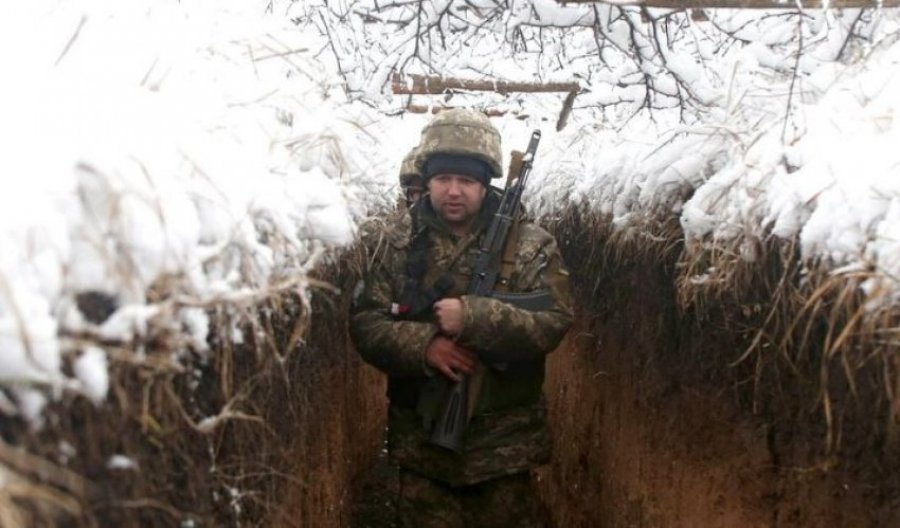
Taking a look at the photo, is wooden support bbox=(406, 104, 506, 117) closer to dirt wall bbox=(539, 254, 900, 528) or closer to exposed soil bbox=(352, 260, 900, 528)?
exposed soil bbox=(352, 260, 900, 528)

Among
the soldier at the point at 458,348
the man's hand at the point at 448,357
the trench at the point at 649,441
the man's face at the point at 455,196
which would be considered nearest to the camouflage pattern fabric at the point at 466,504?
the soldier at the point at 458,348

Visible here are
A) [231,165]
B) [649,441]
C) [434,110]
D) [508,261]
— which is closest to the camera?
[231,165]

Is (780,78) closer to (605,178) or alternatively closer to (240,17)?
(605,178)

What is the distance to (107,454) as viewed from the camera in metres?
1.29

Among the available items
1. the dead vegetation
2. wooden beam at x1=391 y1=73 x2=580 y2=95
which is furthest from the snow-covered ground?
wooden beam at x1=391 y1=73 x2=580 y2=95

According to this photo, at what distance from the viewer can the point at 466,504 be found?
363cm

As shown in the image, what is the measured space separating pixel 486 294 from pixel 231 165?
1.73 metres

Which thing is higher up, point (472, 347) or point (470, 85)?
point (470, 85)

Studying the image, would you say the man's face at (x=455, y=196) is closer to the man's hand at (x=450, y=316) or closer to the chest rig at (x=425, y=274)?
the chest rig at (x=425, y=274)

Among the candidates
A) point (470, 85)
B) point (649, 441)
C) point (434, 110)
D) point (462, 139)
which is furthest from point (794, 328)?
point (434, 110)

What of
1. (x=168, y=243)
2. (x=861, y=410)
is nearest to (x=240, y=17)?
(x=168, y=243)

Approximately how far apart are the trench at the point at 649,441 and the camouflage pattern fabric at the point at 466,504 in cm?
43

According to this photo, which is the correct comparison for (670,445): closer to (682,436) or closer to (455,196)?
(682,436)

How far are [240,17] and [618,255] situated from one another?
2218mm
